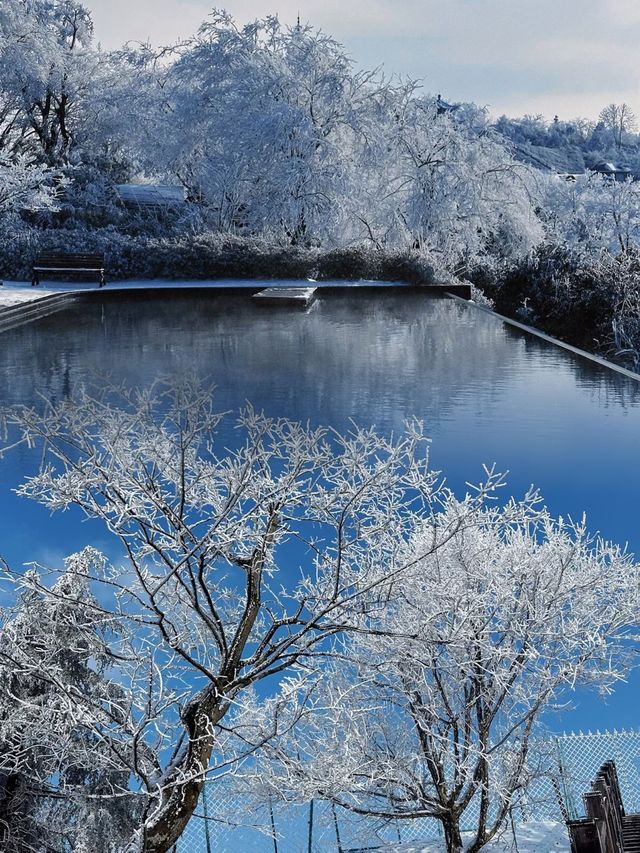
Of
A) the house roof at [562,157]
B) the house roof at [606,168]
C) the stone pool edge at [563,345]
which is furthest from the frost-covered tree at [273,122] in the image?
the house roof at [606,168]

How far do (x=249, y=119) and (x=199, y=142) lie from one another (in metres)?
2.95

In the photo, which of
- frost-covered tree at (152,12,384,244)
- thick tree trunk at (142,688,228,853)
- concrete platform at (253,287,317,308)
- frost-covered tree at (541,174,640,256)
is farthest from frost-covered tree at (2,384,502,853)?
frost-covered tree at (541,174,640,256)

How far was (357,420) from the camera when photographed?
777 centimetres

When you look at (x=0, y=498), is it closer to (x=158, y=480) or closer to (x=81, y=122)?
(x=158, y=480)

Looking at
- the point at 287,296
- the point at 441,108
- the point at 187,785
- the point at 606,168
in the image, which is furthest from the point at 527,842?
the point at 606,168

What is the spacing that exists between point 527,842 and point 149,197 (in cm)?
2453

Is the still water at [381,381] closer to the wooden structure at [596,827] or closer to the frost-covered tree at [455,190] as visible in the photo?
the wooden structure at [596,827]

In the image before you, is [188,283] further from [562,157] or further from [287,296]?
[562,157]

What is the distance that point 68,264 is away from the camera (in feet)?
72.1

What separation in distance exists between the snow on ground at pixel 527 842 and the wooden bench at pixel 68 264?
15.7 meters

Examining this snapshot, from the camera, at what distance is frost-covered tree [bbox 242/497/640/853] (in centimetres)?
739

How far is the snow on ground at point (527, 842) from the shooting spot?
874 cm

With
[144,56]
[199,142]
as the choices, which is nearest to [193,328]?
[199,142]

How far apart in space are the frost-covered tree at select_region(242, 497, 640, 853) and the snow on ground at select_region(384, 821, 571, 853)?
15.3 inches
